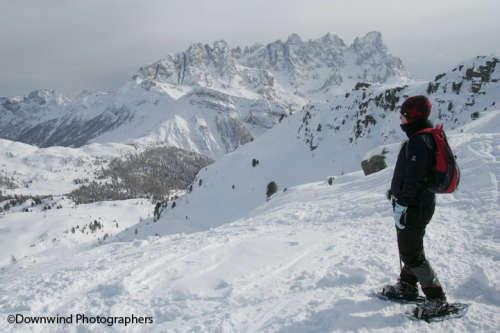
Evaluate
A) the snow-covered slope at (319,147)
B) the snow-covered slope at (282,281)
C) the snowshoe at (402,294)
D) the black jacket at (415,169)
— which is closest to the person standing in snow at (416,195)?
the black jacket at (415,169)

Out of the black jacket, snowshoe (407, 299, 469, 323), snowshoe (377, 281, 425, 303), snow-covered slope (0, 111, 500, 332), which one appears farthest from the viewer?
snowshoe (377, 281, 425, 303)

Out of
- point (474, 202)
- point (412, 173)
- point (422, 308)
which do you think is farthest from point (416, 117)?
point (474, 202)

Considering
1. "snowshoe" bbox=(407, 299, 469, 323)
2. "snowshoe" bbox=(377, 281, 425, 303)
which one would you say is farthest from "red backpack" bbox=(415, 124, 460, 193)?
"snowshoe" bbox=(377, 281, 425, 303)

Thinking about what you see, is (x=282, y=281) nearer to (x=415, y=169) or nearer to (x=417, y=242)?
(x=417, y=242)

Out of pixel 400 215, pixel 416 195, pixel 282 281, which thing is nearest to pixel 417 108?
pixel 416 195

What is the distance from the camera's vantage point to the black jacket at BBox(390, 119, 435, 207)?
17.8 feet

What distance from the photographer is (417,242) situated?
582 cm

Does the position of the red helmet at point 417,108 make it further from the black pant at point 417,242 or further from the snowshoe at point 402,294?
the snowshoe at point 402,294

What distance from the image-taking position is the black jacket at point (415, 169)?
17.8ft

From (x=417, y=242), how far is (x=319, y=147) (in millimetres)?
79707

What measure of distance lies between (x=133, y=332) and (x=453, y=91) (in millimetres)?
79498

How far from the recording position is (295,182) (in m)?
73.0

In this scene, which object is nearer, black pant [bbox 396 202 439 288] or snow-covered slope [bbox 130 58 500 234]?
black pant [bbox 396 202 439 288]

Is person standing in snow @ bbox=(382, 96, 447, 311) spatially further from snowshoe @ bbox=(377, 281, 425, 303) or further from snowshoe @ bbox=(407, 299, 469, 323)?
snowshoe @ bbox=(377, 281, 425, 303)
